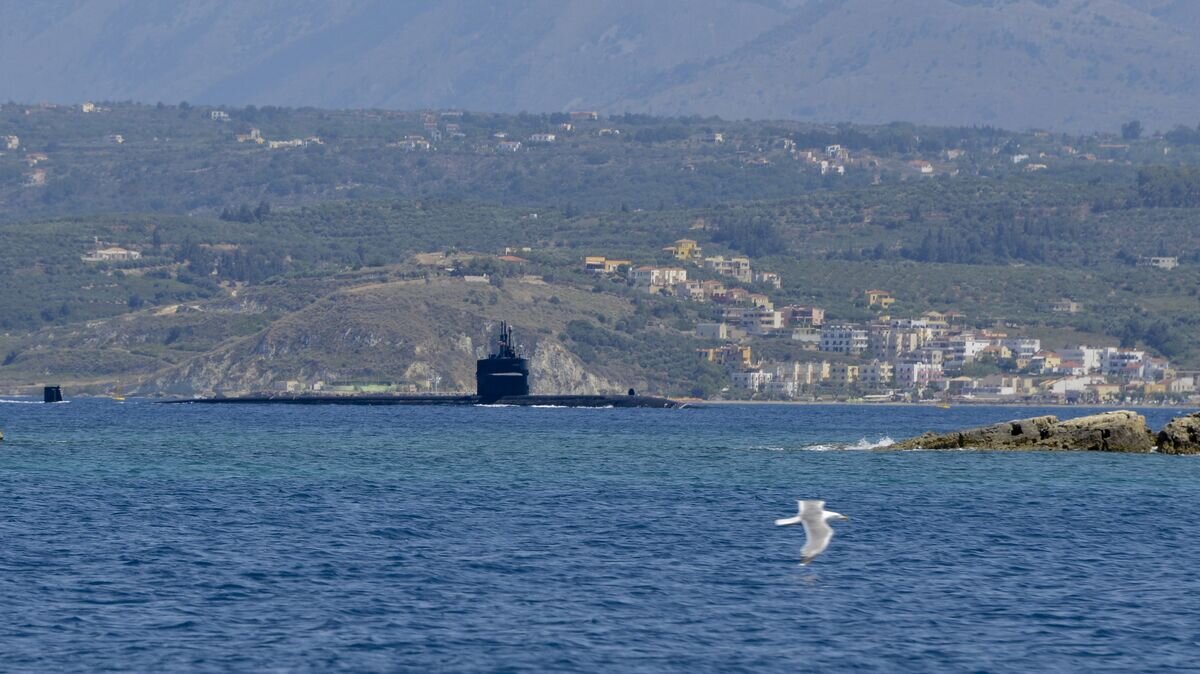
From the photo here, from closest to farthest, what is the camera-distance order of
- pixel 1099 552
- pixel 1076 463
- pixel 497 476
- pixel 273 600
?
pixel 273 600
pixel 1099 552
pixel 497 476
pixel 1076 463

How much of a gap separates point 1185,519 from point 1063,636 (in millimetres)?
22387

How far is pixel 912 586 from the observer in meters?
49.7

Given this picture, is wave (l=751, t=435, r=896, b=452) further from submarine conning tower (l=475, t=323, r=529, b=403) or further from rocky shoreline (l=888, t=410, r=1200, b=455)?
submarine conning tower (l=475, t=323, r=529, b=403)

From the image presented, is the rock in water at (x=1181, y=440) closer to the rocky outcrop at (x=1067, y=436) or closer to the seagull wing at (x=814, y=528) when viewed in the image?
the rocky outcrop at (x=1067, y=436)

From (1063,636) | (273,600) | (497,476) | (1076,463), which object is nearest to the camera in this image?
(1063,636)

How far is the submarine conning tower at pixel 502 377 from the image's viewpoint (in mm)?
181250

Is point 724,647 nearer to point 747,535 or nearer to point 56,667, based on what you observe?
point 56,667

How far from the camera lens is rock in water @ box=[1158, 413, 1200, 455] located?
93188mm

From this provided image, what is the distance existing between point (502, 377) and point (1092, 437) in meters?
91.0

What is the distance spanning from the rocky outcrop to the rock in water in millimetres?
889

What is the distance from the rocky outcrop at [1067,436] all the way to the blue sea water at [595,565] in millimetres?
3026

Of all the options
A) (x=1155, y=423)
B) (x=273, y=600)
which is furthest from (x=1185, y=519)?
(x=1155, y=423)

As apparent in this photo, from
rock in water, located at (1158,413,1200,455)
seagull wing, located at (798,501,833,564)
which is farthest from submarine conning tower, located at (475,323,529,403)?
seagull wing, located at (798,501,833,564)

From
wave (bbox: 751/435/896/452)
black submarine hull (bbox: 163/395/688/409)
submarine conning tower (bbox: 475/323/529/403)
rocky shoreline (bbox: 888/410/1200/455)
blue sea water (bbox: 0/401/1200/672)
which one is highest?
submarine conning tower (bbox: 475/323/529/403)
